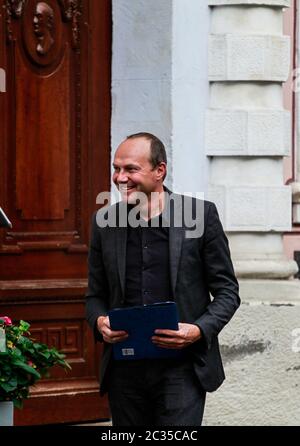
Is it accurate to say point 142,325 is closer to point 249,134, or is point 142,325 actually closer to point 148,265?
point 148,265

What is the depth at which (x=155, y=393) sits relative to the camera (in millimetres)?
6184

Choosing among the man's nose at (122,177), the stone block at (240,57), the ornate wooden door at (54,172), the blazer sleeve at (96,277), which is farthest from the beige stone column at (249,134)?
the man's nose at (122,177)

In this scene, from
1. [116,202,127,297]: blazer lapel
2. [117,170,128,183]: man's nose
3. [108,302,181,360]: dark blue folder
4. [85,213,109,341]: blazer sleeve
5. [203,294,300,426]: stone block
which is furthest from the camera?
[203,294,300,426]: stone block

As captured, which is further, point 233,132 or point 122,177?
point 233,132

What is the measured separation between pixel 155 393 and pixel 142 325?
0.36 meters

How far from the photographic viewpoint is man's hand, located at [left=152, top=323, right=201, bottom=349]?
5.99 meters

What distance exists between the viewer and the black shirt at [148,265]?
20.4 ft

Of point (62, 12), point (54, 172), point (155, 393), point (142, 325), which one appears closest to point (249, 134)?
point (54, 172)

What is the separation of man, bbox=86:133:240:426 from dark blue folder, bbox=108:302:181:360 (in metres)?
0.08

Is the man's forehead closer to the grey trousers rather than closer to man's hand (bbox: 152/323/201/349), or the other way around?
man's hand (bbox: 152/323/201/349)

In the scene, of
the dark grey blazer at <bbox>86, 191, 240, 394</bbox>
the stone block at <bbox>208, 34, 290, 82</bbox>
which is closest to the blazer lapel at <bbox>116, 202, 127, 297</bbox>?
the dark grey blazer at <bbox>86, 191, 240, 394</bbox>

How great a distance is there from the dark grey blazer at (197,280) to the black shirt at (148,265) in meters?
0.03
